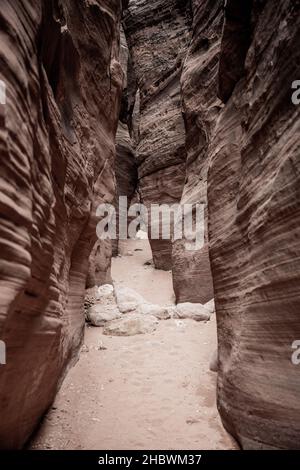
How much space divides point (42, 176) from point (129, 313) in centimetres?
725

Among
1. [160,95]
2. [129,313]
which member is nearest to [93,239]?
[129,313]

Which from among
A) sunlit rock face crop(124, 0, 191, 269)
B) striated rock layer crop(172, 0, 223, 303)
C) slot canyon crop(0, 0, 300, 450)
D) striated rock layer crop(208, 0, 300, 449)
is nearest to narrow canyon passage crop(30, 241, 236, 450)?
slot canyon crop(0, 0, 300, 450)

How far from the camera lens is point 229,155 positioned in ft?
17.0

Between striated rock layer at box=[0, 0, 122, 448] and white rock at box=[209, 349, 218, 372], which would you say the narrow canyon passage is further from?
striated rock layer at box=[0, 0, 122, 448]

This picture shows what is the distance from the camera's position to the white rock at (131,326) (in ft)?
27.6

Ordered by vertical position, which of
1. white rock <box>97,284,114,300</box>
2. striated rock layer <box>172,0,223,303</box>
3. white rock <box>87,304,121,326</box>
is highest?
striated rock layer <box>172,0,223,303</box>

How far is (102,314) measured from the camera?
9.28 m

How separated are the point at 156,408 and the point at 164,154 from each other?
1468 centimetres

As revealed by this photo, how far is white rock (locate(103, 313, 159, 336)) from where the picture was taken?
8.40m

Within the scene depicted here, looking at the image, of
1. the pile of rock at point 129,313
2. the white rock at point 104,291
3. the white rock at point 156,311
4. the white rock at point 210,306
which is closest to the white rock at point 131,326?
the pile of rock at point 129,313

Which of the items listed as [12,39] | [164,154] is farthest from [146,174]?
[12,39]

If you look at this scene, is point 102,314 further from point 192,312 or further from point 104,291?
point 192,312

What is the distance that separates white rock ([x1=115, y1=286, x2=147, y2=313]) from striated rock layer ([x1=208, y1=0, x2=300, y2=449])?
5.08 metres
